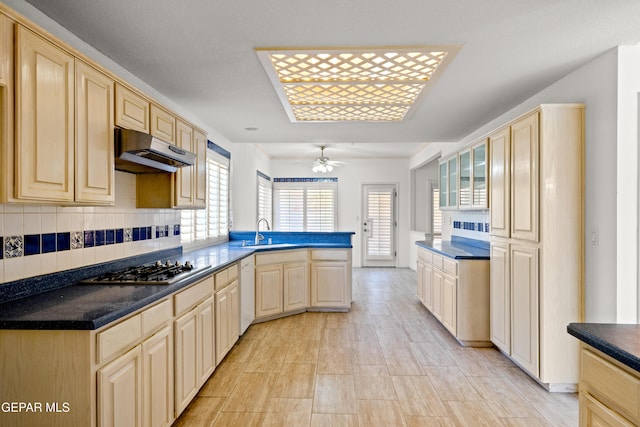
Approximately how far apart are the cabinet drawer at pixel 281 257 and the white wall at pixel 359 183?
12.1 feet

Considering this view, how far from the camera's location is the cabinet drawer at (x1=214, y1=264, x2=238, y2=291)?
281cm

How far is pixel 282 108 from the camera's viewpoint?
11.2ft

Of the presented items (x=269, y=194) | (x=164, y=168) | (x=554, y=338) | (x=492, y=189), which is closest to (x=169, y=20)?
(x=164, y=168)

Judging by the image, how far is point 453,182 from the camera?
4.45 metres

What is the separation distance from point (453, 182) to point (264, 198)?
4.01 meters

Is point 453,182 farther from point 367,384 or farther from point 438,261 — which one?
point 367,384

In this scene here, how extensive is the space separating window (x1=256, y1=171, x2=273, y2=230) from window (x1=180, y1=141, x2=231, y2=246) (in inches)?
66.0

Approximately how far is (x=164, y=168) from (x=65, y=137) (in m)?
0.90

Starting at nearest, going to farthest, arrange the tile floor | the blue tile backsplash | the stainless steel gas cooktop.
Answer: the blue tile backsplash → the stainless steel gas cooktop → the tile floor

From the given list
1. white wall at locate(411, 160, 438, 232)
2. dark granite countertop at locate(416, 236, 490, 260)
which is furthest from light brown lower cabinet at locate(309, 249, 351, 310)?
white wall at locate(411, 160, 438, 232)

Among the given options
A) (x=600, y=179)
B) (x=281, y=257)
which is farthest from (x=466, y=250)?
(x=281, y=257)

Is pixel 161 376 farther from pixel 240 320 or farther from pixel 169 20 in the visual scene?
pixel 169 20

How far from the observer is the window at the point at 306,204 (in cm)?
809

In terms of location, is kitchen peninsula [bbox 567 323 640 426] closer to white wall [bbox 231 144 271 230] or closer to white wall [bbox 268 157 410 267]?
white wall [bbox 231 144 271 230]
